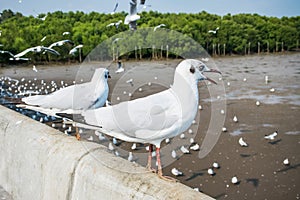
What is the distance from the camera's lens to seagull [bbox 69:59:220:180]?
257cm

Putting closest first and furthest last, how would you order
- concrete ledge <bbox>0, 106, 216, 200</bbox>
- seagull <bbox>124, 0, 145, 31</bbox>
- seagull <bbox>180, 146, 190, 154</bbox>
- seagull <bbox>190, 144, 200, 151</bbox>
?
concrete ledge <bbox>0, 106, 216, 200</bbox>
seagull <bbox>124, 0, 145, 31</bbox>
seagull <bbox>180, 146, 190, 154</bbox>
seagull <bbox>190, 144, 200, 151</bbox>

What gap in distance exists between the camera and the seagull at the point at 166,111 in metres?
2.57

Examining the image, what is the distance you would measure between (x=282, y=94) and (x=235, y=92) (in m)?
1.52

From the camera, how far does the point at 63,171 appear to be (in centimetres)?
295

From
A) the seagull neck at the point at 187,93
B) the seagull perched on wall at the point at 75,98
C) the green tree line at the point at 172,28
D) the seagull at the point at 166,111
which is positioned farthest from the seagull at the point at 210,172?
the green tree line at the point at 172,28

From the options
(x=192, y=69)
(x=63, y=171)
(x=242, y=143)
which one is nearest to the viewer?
(x=192, y=69)

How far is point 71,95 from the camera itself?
454 centimetres

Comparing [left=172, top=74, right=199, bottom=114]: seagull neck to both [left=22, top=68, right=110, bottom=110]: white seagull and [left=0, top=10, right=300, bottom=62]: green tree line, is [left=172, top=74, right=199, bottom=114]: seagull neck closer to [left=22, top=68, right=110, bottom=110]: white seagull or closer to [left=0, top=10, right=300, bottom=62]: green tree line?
[left=22, top=68, right=110, bottom=110]: white seagull

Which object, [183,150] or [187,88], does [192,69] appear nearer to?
[187,88]

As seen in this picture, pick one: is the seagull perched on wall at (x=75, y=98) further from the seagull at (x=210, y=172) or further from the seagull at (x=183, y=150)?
the seagull at (x=210, y=172)

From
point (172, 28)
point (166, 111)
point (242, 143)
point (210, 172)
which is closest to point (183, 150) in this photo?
point (210, 172)

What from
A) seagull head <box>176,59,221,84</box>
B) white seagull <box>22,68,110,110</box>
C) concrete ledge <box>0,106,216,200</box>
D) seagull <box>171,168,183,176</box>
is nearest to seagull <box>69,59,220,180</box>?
seagull head <box>176,59,221,84</box>

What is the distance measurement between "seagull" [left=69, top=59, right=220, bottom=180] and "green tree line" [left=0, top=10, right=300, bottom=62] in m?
14.5

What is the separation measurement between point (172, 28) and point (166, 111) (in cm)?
1623
